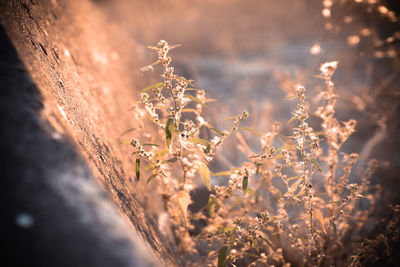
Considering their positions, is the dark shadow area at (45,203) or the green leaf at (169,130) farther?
the green leaf at (169,130)

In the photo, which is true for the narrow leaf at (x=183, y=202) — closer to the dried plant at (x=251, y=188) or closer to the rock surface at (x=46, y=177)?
the dried plant at (x=251, y=188)

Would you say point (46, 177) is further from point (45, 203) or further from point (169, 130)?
point (169, 130)

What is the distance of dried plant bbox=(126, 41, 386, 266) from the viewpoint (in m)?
0.81

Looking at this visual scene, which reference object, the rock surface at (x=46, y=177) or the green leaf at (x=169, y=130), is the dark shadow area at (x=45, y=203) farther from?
the green leaf at (x=169, y=130)

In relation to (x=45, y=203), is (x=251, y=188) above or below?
above

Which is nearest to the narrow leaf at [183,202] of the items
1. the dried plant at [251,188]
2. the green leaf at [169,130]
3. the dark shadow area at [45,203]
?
the dried plant at [251,188]

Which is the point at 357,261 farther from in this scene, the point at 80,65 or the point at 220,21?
the point at 220,21

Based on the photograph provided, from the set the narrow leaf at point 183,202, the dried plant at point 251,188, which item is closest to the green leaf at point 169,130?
the dried plant at point 251,188

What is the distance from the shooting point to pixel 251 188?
1176mm

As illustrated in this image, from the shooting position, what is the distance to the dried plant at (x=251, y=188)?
2.67ft

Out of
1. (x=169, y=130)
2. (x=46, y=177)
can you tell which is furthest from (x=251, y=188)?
(x=46, y=177)

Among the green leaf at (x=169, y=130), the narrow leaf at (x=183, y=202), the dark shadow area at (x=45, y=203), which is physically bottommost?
the dark shadow area at (x=45, y=203)

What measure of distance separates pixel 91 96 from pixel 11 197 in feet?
2.51

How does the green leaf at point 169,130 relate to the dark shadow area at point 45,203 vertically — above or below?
above
